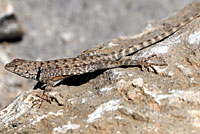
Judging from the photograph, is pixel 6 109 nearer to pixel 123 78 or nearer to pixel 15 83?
pixel 123 78

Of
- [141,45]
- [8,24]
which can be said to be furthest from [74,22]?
[141,45]

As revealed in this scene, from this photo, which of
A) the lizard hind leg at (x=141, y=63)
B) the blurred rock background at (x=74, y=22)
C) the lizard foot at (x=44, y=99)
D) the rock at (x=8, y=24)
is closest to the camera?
the lizard hind leg at (x=141, y=63)

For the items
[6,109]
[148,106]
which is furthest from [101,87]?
[6,109]

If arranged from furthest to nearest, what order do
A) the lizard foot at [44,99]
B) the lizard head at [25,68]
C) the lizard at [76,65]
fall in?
the lizard head at [25,68] → the lizard at [76,65] → the lizard foot at [44,99]

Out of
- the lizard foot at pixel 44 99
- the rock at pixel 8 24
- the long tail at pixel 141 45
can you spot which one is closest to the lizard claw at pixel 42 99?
the lizard foot at pixel 44 99

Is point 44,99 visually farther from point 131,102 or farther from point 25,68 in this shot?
point 131,102

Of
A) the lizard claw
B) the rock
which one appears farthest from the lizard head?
the rock

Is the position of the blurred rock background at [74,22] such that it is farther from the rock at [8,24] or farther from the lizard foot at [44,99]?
the lizard foot at [44,99]
